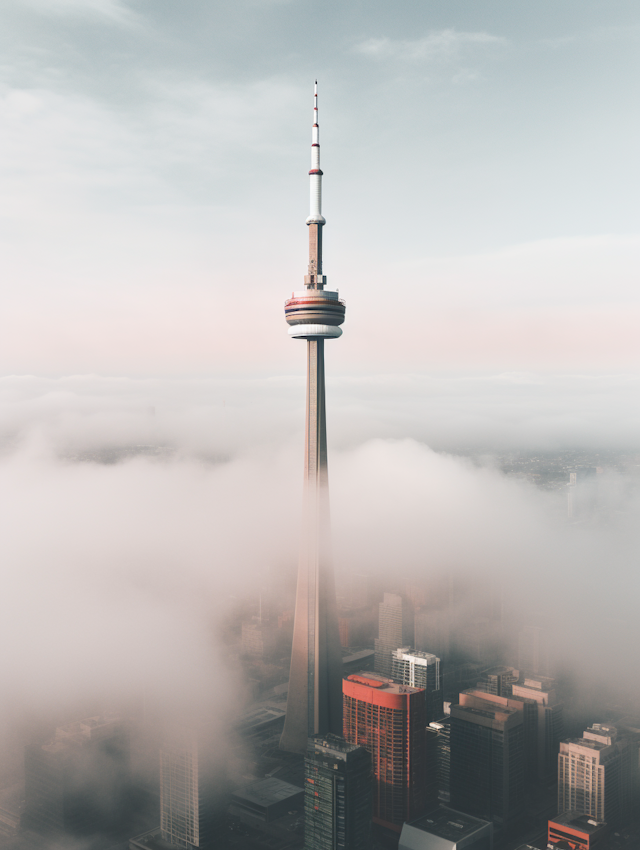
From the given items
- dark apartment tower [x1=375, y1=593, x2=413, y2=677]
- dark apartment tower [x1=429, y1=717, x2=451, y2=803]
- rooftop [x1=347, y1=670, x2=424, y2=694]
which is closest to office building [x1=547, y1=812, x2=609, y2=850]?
dark apartment tower [x1=429, y1=717, x2=451, y2=803]

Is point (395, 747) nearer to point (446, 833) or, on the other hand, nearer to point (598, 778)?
point (446, 833)

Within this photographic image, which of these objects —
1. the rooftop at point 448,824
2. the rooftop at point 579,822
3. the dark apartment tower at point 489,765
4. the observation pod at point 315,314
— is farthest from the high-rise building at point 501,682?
the observation pod at point 315,314

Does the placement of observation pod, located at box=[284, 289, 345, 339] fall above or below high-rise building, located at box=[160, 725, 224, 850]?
above

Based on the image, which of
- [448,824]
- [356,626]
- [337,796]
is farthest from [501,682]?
[337,796]

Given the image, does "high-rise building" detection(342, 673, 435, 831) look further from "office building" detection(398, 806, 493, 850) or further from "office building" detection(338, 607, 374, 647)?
"office building" detection(338, 607, 374, 647)

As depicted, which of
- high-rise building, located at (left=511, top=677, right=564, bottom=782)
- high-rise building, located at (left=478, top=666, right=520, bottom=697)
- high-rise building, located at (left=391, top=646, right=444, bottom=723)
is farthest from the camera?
high-rise building, located at (left=478, top=666, right=520, bottom=697)

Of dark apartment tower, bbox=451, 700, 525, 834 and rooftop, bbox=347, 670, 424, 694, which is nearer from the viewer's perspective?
rooftop, bbox=347, 670, 424, 694

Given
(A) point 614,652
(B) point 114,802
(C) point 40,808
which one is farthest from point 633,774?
(C) point 40,808

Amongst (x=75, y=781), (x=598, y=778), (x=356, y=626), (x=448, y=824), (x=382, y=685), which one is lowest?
(x=448, y=824)
